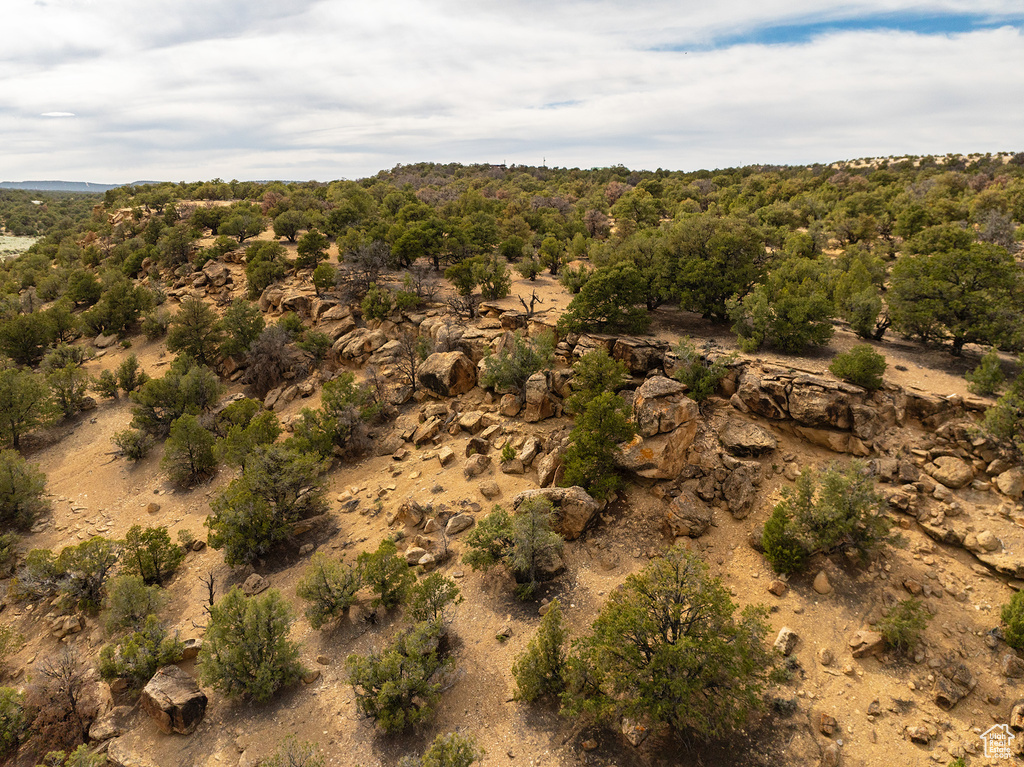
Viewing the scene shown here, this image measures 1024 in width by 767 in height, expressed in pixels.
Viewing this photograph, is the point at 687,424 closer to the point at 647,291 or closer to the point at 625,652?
the point at 625,652

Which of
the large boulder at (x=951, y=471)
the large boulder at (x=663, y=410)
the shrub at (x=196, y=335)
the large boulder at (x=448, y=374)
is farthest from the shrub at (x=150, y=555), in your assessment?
the large boulder at (x=951, y=471)

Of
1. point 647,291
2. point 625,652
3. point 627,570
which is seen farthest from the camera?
point 647,291

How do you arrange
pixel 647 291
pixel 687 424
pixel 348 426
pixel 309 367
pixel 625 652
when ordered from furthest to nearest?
pixel 309 367 < pixel 647 291 < pixel 348 426 < pixel 687 424 < pixel 625 652

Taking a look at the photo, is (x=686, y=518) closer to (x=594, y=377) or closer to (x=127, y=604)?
(x=594, y=377)

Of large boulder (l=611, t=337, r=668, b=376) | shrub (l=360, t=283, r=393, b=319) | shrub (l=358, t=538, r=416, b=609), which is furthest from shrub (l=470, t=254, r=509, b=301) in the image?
shrub (l=358, t=538, r=416, b=609)

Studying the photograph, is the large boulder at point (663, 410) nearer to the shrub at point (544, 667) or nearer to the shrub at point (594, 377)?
the shrub at point (594, 377)

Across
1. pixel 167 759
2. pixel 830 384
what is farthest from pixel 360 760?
pixel 830 384

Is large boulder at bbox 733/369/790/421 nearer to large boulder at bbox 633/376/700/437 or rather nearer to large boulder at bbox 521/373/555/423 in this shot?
large boulder at bbox 633/376/700/437
